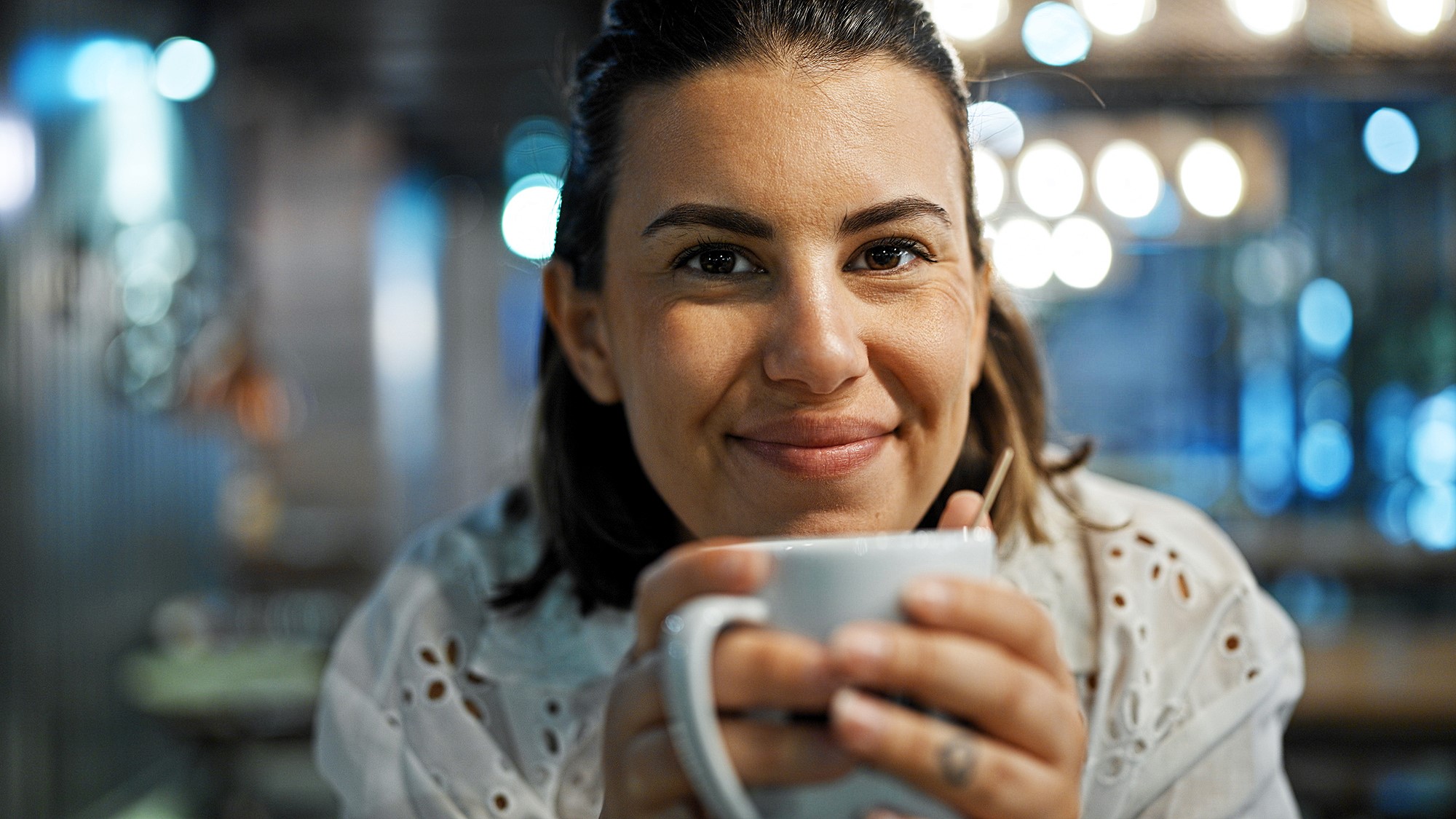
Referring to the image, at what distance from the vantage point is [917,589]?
0.43 m

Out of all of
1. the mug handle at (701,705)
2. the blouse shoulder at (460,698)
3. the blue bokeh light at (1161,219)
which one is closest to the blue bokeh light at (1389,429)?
the blue bokeh light at (1161,219)

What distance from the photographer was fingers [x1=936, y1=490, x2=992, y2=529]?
519 mm

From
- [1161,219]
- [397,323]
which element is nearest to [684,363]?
[1161,219]

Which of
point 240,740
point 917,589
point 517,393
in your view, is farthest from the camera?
point 517,393

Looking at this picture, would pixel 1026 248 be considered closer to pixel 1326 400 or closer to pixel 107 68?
pixel 1326 400

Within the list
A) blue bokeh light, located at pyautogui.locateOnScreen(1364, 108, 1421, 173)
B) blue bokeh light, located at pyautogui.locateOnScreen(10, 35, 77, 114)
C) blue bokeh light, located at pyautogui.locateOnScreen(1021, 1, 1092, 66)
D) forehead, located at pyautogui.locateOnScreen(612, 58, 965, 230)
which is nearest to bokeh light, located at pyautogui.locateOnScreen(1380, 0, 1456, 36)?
blue bokeh light, located at pyautogui.locateOnScreen(1021, 1, 1092, 66)

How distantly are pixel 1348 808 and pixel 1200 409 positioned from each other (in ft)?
6.19

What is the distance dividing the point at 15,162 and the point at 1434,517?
15.7 ft

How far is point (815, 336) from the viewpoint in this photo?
592mm

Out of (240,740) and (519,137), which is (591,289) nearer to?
(240,740)

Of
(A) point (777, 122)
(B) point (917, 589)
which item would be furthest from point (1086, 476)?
(B) point (917, 589)

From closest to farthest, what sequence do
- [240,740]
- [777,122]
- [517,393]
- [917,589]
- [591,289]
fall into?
[917,589], [777,122], [591,289], [240,740], [517,393]

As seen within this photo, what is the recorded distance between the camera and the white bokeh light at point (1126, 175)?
10.3ft

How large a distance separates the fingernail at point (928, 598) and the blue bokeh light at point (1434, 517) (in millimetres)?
4362
